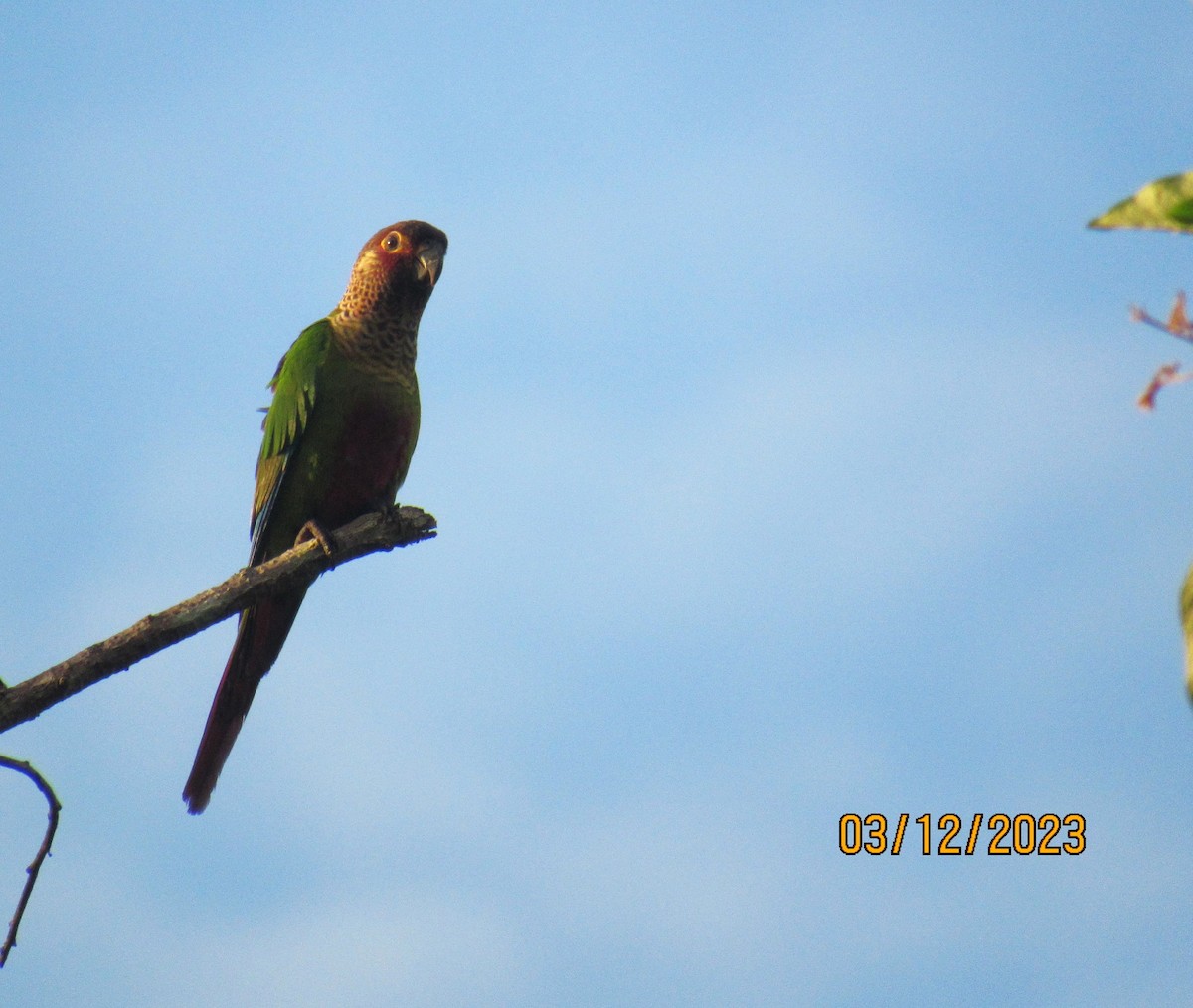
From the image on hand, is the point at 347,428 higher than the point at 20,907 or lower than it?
higher

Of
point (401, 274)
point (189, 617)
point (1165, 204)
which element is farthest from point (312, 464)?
point (1165, 204)

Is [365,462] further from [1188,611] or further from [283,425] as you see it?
[1188,611]

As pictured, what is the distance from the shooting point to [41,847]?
3.34 m

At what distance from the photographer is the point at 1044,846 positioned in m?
4.84

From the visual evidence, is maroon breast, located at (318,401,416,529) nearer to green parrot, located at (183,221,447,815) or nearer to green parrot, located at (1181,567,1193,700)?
green parrot, located at (183,221,447,815)

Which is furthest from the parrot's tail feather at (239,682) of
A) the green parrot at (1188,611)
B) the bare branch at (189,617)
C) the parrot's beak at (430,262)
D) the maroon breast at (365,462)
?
the green parrot at (1188,611)

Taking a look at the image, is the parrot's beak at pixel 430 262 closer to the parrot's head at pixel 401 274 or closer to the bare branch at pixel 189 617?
the parrot's head at pixel 401 274

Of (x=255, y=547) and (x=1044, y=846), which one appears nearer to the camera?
(x=1044, y=846)

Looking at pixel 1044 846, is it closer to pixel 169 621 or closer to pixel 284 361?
pixel 169 621

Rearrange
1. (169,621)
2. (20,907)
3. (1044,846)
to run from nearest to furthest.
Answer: (20,907), (169,621), (1044,846)

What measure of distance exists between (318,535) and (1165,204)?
3.99 metres

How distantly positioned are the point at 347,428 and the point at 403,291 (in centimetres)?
98

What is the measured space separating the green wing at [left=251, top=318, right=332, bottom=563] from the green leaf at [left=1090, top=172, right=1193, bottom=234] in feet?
14.9

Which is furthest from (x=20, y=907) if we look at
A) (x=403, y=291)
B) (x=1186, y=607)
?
(x=403, y=291)
